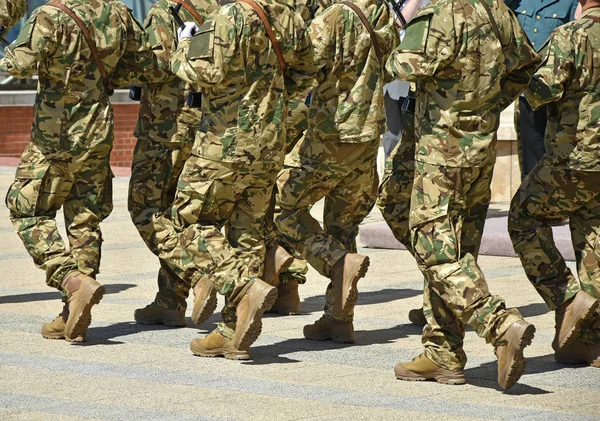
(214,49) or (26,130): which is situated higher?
(214,49)

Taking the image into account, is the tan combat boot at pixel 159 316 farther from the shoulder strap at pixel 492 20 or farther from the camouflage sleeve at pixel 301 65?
the shoulder strap at pixel 492 20

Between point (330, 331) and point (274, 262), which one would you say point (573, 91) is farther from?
point (274, 262)

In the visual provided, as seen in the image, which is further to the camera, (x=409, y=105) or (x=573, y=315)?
(x=409, y=105)

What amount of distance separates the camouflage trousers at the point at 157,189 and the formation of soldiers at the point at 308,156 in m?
0.01

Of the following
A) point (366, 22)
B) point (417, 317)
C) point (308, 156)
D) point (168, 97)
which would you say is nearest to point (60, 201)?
point (168, 97)

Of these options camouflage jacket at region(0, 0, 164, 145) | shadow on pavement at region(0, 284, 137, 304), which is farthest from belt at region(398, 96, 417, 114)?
shadow on pavement at region(0, 284, 137, 304)

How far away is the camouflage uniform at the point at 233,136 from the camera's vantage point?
6.70 metres

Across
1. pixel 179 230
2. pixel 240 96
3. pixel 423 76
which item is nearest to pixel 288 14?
pixel 240 96

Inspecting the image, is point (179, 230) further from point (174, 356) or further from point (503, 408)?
point (503, 408)

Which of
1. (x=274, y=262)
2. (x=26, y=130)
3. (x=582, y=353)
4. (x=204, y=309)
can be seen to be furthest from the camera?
(x=26, y=130)

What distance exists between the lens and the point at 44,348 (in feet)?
23.9

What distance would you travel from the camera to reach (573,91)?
6625mm

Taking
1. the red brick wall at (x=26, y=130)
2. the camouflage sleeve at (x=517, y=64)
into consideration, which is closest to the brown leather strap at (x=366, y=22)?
the camouflage sleeve at (x=517, y=64)

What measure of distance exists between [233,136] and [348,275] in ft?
3.61
